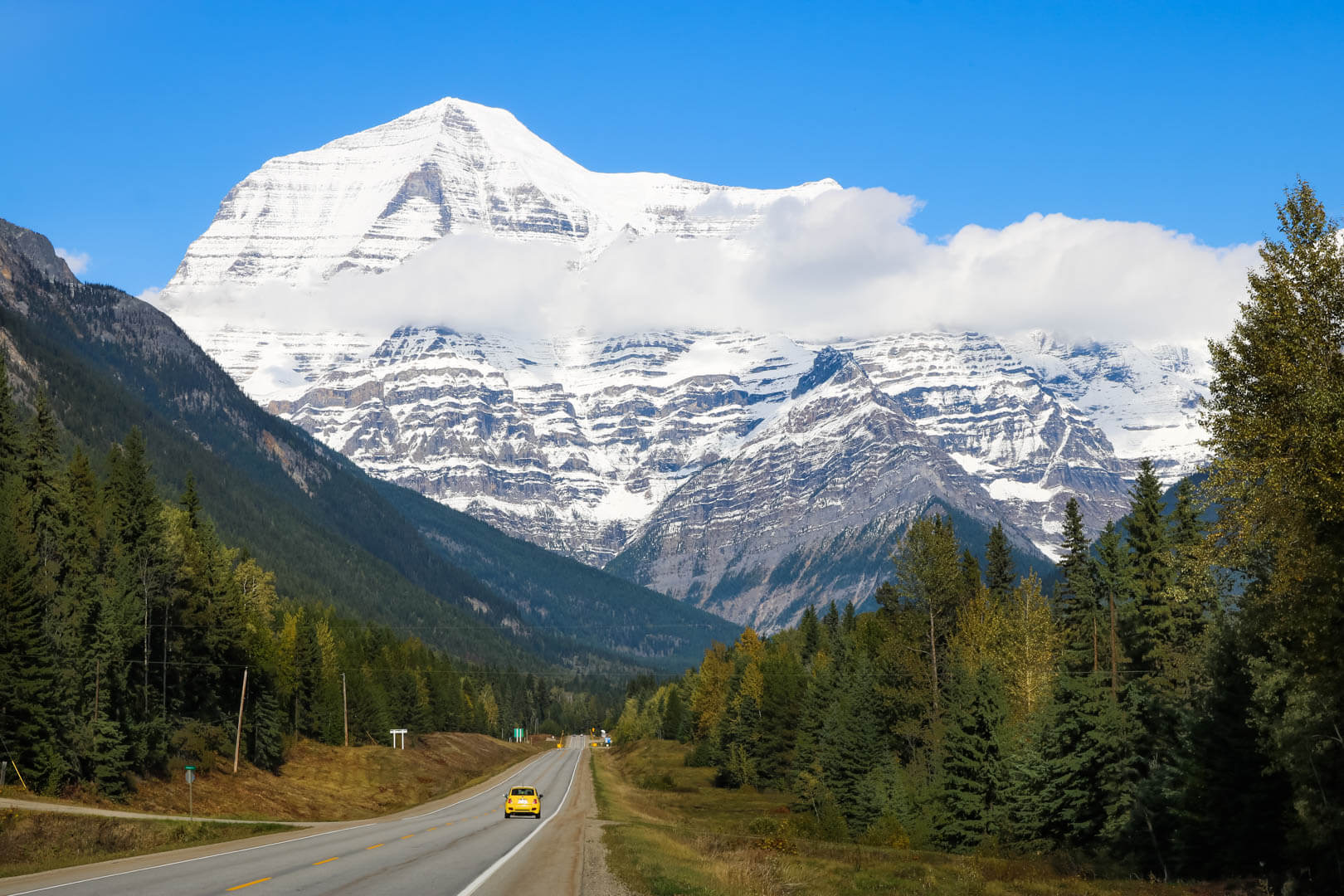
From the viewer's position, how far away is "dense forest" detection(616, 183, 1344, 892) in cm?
2877

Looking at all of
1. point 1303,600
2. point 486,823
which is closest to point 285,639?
point 486,823

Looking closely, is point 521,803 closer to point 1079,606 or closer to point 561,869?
point 561,869

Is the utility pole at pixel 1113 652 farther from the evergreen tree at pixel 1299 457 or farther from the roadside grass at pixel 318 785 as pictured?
the roadside grass at pixel 318 785

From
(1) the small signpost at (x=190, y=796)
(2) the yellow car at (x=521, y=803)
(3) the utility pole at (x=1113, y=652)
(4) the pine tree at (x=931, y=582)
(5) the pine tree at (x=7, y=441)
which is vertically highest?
(5) the pine tree at (x=7, y=441)

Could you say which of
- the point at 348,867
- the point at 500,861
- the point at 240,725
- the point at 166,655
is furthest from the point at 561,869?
the point at 240,725

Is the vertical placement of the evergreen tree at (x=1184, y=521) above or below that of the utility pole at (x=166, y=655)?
above

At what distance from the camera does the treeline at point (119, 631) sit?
58.4 metres

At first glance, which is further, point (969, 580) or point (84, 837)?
point (969, 580)

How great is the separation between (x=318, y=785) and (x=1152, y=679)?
6265 centimetres

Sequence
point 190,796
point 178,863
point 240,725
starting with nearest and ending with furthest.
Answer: point 178,863 < point 190,796 < point 240,725

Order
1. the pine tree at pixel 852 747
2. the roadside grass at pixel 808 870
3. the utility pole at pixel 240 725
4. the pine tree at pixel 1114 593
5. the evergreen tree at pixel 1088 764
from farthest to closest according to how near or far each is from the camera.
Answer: the utility pole at pixel 240 725
the pine tree at pixel 852 747
the pine tree at pixel 1114 593
the evergreen tree at pixel 1088 764
the roadside grass at pixel 808 870

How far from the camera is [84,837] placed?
3894 cm

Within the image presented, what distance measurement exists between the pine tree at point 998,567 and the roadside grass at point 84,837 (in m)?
62.8

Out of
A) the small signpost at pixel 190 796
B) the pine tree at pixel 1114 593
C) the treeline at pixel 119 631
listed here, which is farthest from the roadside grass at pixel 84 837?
the pine tree at pixel 1114 593
